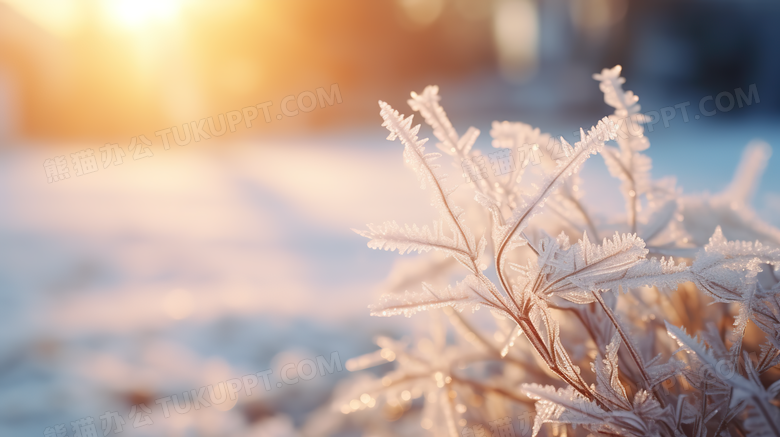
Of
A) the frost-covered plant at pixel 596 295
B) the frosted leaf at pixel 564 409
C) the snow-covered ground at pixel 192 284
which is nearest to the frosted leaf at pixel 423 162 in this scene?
the frost-covered plant at pixel 596 295

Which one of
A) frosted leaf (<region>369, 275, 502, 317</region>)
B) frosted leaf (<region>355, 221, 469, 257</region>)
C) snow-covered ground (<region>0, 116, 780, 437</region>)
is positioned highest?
snow-covered ground (<region>0, 116, 780, 437</region>)

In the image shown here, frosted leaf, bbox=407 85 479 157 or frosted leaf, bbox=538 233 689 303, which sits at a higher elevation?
frosted leaf, bbox=407 85 479 157

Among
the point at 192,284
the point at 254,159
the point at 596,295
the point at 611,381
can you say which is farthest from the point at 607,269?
the point at 254,159

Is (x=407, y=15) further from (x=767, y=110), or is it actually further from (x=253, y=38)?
(x=767, y=110)

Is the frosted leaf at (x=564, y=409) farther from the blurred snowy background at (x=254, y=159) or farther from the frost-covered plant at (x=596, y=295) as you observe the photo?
the blurred snowy background at (x=254, y=159)

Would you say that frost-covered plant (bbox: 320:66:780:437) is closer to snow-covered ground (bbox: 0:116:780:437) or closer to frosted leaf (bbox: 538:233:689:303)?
frosted leaf (bbox: 538:233:689:303)

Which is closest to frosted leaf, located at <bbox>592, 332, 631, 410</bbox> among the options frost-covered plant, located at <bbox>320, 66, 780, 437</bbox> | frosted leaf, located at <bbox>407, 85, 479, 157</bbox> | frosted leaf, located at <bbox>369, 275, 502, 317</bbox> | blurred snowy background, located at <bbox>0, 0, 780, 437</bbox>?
frost-covered plant, located at <bbox>320, 66, 780, 437</bbox>

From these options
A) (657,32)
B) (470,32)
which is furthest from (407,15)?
(657,32)
